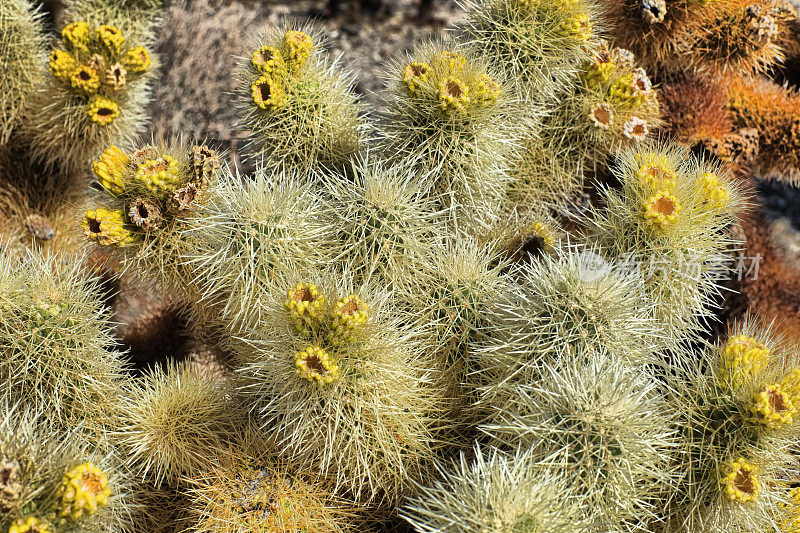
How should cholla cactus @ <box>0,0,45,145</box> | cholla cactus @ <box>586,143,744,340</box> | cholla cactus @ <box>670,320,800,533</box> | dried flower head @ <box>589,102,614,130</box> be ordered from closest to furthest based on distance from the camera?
cholla cactus @ <box>670,320,800,533</box> → cholla cactus @ <box>586,143,744,340</box> → dried flower head @ <box>589,102,614,130</box> → cholla cactus @ <box>0,0,45,145</box>

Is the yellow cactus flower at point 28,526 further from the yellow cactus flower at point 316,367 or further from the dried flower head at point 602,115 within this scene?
the dried flower head at point 602,115

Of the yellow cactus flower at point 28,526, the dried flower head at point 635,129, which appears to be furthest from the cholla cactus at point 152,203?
the dried flower head at point 635,129

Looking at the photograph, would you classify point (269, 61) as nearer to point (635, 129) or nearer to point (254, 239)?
point (254, 239)

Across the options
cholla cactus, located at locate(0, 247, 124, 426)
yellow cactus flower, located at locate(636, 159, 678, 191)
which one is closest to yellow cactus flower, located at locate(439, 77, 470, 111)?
yellow cactus flower, located at locate(636, 159, 678, 191)

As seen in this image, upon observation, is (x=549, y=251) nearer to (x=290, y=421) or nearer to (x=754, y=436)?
(x=754, y=436)

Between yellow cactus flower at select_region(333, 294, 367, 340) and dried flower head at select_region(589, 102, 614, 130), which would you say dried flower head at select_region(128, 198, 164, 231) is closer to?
yellow cactus flower at select_region(333, 294, 367, 340)

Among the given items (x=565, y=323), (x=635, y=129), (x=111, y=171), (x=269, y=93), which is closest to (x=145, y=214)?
(x=111, y=171)
